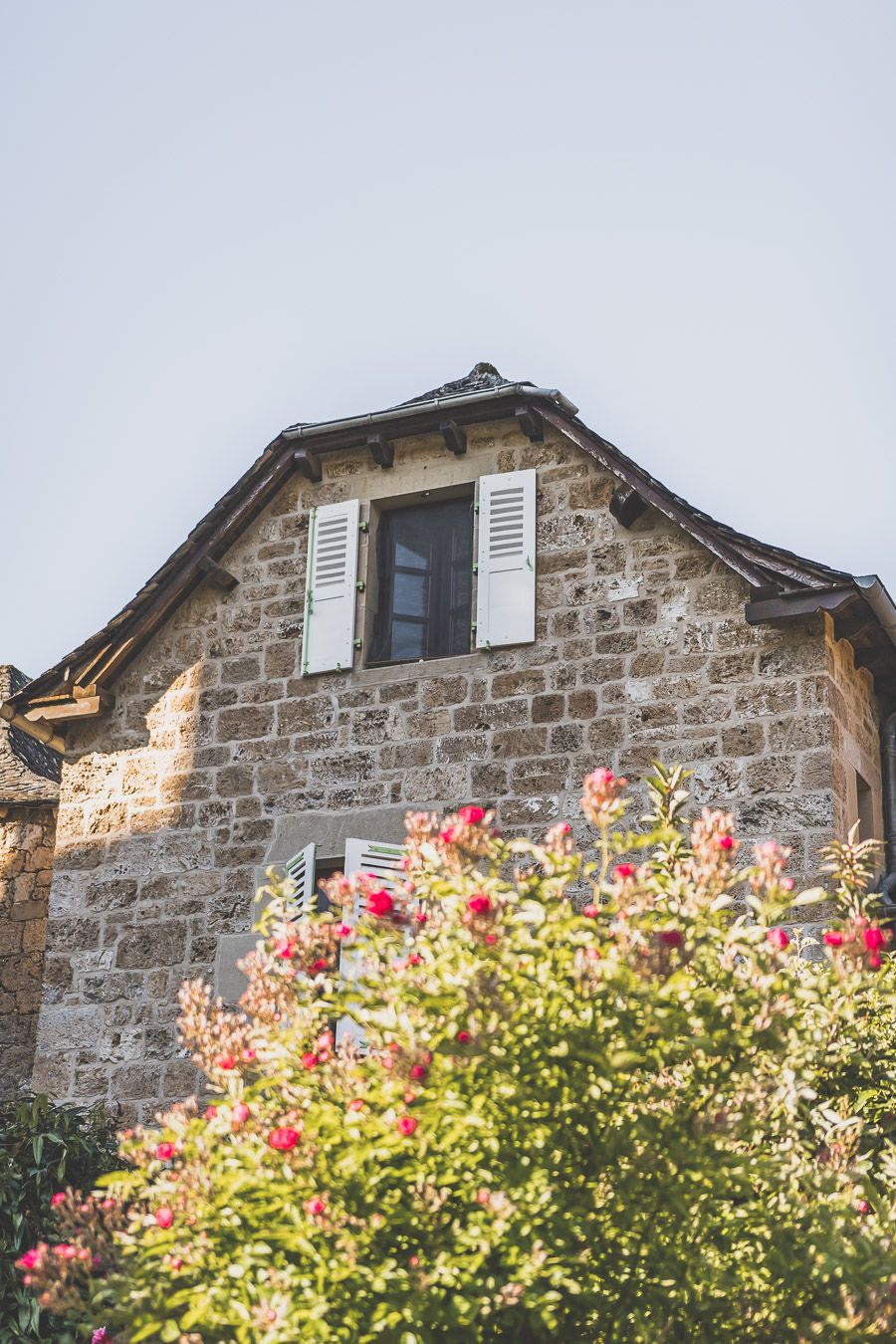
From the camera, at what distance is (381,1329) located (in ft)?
15.8

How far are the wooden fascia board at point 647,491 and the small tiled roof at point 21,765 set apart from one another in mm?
4224

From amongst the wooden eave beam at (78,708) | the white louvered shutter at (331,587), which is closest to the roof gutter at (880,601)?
the white louvered shutter at (331,587)

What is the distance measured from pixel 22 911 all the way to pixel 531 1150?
7150mm

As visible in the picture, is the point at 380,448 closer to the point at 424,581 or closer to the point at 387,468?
the point at 387,468

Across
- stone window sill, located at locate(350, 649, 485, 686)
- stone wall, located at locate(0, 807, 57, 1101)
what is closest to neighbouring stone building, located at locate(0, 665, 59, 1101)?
stone wall, located at locate(0, 807, 57, 1101)

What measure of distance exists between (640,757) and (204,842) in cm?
262

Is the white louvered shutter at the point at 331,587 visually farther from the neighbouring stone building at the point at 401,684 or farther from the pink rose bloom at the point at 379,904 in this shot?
the pink rose bloom at the point at 379,904

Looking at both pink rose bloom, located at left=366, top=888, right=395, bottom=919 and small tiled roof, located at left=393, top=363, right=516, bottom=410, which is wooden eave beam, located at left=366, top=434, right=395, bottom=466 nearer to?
small tiled roof, located at left=393, top=363, right=516, bottom=410

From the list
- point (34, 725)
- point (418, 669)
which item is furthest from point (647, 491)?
point (34, 725)

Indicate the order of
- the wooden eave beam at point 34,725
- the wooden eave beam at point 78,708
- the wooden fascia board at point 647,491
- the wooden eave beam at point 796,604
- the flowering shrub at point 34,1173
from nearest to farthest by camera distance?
1. the flowering shrub at point 34,1173
2. the wooden eave beam at point 796,604
3. the wooden fascia board at point 647,491
4. the wooden eave beam at point 78,708
5. the wooden eave beam at point 34,725

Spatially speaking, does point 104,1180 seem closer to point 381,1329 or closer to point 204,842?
point 381,1329

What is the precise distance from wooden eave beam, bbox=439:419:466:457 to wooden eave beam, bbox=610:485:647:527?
109 centimetres

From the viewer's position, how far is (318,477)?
35.2 feet

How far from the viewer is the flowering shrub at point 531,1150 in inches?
192
